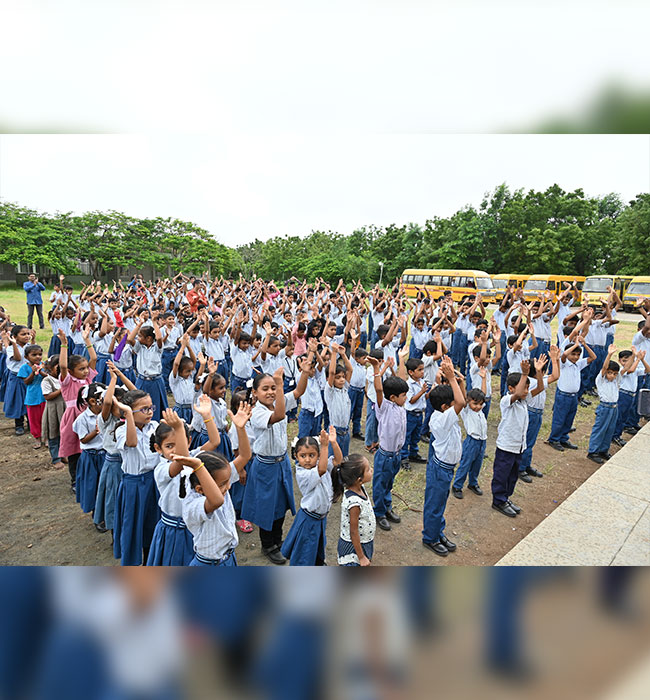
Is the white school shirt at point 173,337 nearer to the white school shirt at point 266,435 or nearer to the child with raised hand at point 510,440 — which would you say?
the white school shirt at point 266,435

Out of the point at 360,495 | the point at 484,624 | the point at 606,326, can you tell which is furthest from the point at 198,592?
the point at 606,326

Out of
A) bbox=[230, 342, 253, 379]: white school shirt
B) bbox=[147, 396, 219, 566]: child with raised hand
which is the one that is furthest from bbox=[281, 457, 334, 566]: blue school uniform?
bbox=[230, 342, 253, 379]: white school shirt

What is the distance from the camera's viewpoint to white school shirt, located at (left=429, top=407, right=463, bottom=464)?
364 centimetres

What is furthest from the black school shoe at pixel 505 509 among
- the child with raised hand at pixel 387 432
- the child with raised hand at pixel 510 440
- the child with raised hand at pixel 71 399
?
the child with raised hand at pixel 71 399

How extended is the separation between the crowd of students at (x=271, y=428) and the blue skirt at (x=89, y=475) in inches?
0.4

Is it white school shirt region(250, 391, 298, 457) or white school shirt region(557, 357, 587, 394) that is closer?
white school shirt region(250, 391, 298, 457)

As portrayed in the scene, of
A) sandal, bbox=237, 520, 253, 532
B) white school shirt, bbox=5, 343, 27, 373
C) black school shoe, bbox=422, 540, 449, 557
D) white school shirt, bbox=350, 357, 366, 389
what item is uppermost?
white school shirt, bbox=5, 343, 27, 373

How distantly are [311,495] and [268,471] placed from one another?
2.26 ft

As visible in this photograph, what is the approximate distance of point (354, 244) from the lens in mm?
30844

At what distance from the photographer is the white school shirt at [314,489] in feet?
9.27

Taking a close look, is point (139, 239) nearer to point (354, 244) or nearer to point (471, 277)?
point (471, 277)

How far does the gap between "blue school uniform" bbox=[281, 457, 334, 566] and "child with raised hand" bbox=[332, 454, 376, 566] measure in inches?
6.7

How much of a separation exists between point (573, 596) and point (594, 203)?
1093 inches

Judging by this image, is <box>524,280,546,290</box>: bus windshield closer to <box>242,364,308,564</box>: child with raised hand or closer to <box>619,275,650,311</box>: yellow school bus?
<box>619,275,650,311</box>: yellow school bus
